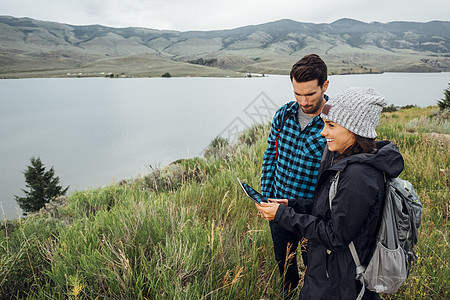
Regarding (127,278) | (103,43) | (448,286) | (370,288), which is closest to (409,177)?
(448,286)

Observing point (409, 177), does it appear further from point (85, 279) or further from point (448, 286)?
point (85, 279)

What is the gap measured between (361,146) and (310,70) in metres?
0.72

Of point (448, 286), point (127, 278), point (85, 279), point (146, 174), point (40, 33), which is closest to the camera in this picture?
point (127, 278)

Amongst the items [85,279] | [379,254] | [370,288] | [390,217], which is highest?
[390,217]

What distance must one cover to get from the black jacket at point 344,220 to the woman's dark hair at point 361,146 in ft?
0.20

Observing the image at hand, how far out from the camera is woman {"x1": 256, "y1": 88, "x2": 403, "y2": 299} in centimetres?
110

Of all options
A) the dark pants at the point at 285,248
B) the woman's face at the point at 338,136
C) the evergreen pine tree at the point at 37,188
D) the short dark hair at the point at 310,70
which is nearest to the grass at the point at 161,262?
the dark pants at the point at 285,248

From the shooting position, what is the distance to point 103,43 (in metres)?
170

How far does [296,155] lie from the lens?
1886 millimetres

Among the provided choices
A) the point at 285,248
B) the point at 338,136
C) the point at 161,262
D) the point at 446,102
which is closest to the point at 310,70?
the point at 338,136

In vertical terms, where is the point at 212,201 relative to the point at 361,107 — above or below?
below

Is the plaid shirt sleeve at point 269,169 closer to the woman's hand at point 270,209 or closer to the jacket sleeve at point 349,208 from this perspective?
the woman's hand at point 270,209

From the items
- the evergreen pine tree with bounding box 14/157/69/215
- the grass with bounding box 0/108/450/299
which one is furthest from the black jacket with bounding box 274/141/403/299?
the evergreen pine tree with bounding box 14/157/69/215

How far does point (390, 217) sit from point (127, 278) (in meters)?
1.55
